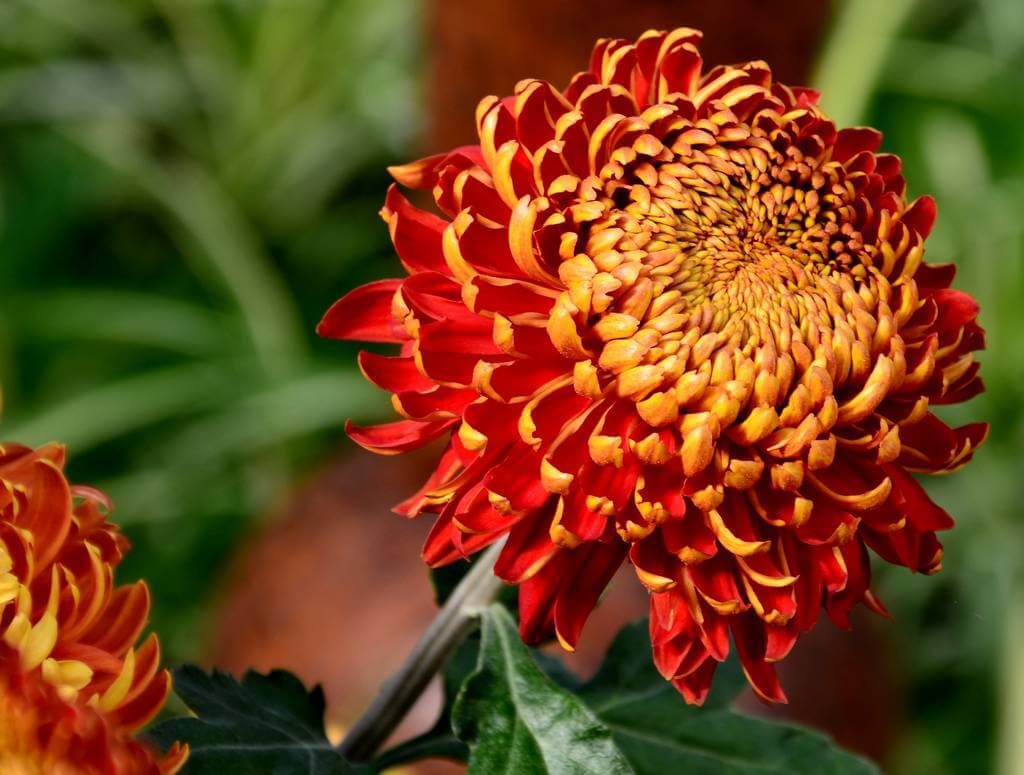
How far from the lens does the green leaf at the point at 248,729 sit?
1.08 feet

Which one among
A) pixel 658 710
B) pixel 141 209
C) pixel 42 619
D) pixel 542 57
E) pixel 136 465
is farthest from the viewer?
pixel 141 209

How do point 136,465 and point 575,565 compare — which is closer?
point 575,565

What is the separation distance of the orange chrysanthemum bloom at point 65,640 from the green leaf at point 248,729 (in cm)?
4

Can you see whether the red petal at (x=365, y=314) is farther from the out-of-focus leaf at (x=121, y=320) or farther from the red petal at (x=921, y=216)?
the out-of-focus leaf at (x=121, y=320)

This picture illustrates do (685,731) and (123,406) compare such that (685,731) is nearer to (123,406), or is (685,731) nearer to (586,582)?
(586,582)

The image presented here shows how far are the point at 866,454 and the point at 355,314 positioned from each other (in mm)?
143

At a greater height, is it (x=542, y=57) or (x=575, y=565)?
(x=542, y=57)

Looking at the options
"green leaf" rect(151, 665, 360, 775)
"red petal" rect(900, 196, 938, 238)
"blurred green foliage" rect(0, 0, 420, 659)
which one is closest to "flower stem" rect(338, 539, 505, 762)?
"green leaf" rect(151, 665, 360, 775)

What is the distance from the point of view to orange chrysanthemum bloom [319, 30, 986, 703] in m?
0.31

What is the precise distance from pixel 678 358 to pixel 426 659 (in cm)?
13

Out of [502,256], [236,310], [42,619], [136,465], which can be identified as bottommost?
[136,465]

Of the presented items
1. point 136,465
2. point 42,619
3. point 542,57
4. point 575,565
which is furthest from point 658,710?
point 136,465

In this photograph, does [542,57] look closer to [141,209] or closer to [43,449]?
[43,449]

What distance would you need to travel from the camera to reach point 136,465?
4.37ft
